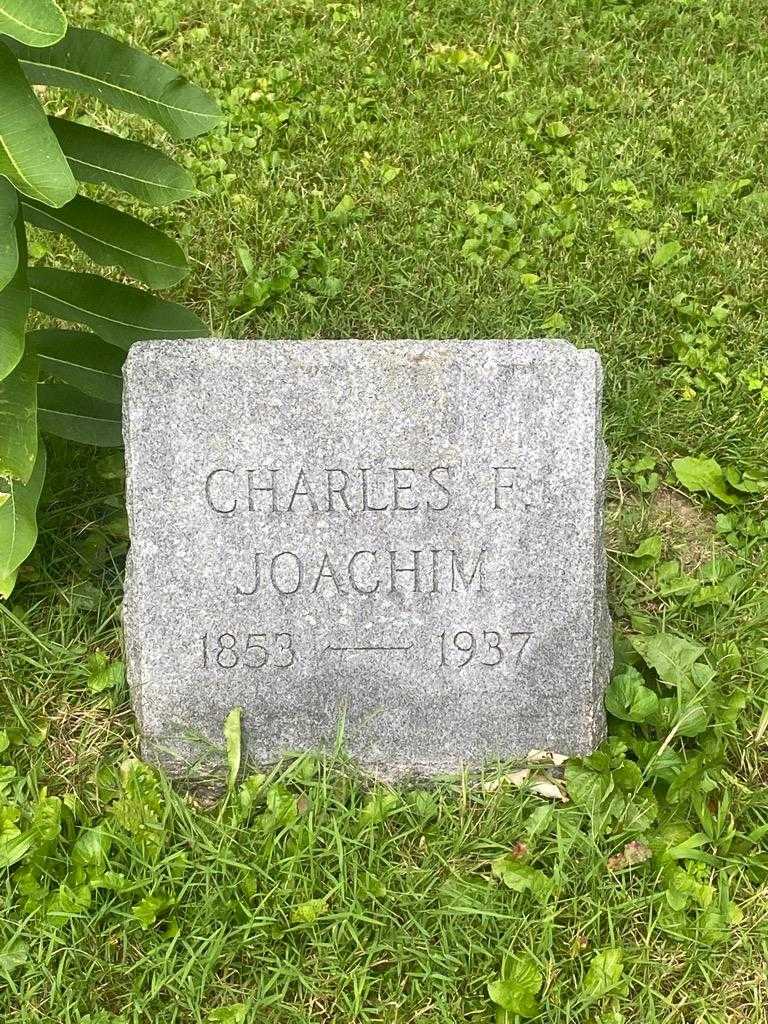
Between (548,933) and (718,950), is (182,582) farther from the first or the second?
(718,950)

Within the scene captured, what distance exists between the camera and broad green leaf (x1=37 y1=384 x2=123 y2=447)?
8.57 ft

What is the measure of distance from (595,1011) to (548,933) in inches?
6.8

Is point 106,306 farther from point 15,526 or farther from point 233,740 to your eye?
point 233,740

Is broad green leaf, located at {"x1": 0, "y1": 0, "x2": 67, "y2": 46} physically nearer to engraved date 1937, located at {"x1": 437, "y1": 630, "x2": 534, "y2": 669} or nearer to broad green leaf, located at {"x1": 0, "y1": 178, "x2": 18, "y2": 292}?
broad green leaf, located at {"x1": 0, "y1": 178, "x2": 18, "y2": 292}

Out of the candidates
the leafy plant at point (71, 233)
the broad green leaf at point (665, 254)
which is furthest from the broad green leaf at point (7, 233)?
the broad green leaf at point (665, 254)

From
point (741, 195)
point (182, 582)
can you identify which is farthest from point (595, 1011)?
point (741, 195)

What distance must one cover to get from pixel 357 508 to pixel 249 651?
16.4 inches

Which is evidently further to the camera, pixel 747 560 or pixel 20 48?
pixel 747 560

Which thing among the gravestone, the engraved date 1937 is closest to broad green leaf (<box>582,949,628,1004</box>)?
the gravestone

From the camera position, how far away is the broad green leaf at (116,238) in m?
2.37

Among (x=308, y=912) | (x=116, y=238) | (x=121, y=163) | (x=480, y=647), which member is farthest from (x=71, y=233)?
(x=308, y=912)

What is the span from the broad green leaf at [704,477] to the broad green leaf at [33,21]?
6.93 feet

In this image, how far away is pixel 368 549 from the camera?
227 cm

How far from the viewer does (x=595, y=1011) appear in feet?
6.68
